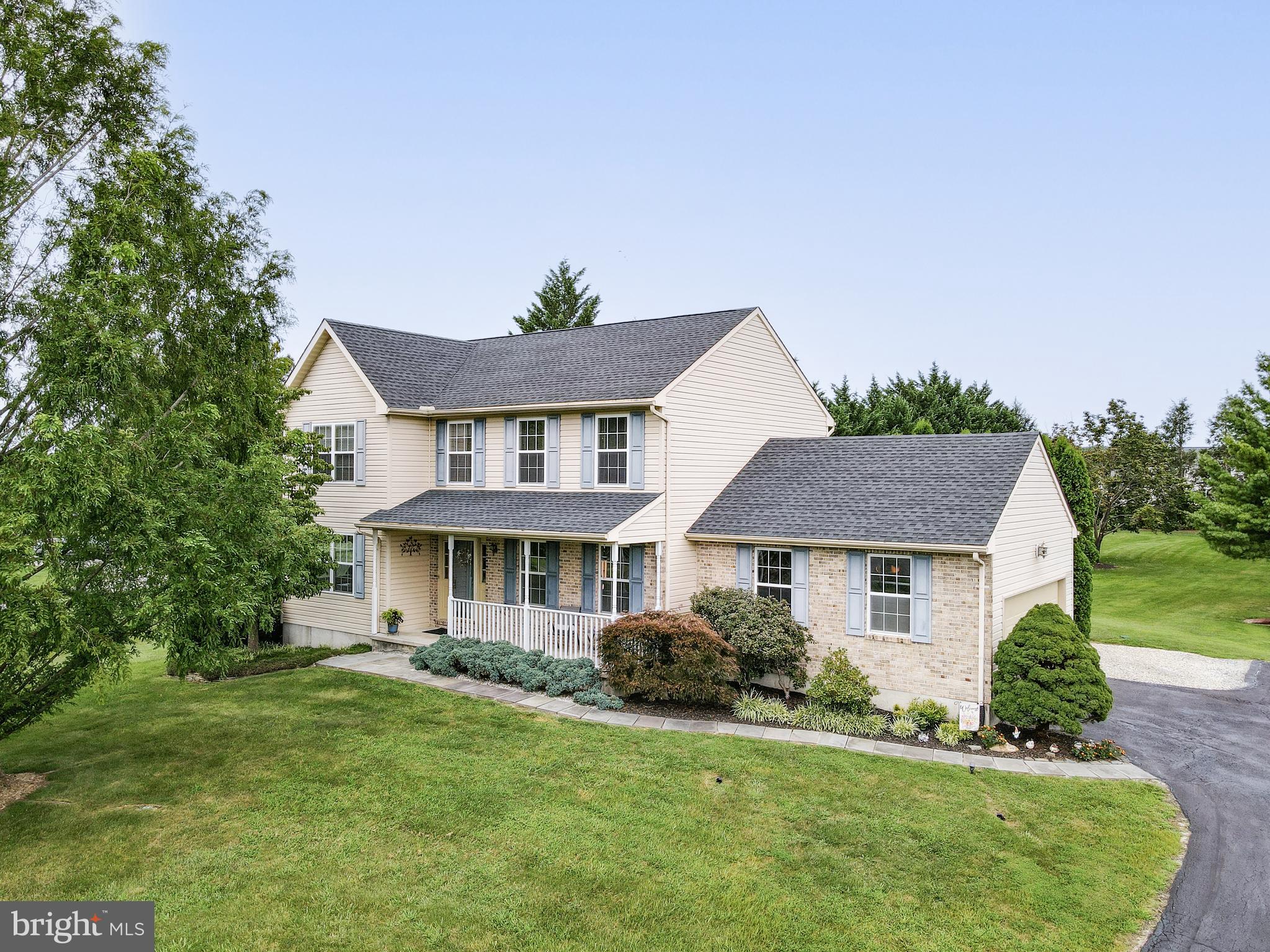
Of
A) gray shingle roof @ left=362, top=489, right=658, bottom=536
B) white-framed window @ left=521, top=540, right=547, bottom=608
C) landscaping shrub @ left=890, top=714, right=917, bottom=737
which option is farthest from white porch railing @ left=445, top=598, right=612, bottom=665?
landscaping shrub @ left=890, top=714, right=917, bottom=737

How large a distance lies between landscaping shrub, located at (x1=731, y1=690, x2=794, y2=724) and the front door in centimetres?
847

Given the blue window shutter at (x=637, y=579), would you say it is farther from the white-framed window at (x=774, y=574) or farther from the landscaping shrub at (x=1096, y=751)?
the landscaping shrub at (x=1096, y=751)

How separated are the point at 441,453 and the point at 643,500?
7087 millimetres

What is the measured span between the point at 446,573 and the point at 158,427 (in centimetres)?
1133

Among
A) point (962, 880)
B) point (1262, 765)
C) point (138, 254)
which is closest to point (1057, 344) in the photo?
point (1262, 765)

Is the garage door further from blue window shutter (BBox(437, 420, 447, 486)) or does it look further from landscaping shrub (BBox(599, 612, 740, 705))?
blue window shutter (BBox(437, 420, 447, 486))

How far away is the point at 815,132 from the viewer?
23969 millimetres

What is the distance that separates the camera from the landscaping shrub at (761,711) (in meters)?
12.7

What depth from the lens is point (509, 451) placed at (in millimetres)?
18109

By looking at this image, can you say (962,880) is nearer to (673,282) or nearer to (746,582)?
(746,582)

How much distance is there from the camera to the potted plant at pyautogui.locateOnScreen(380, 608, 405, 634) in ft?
60.4

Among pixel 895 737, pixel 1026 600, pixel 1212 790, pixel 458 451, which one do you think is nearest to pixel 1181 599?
pixel 1026 600

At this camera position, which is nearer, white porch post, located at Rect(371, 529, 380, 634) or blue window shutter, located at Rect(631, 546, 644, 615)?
blue window shutter, located at Rect(631, 546, 644, 615)

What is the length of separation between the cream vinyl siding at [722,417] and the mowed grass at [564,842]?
5.39 metres
